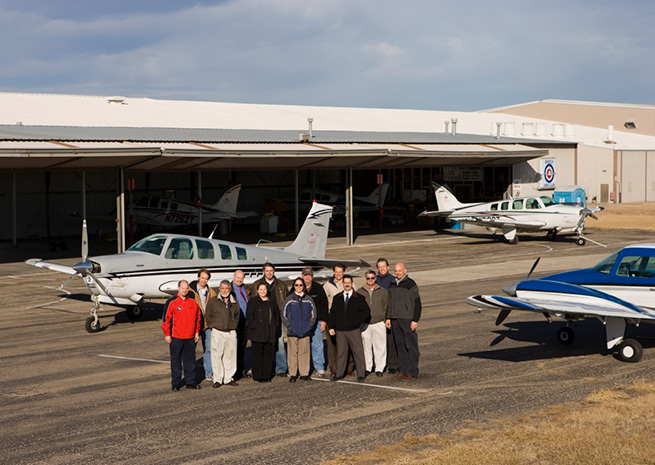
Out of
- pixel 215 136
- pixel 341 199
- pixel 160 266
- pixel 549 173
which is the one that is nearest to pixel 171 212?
pixel 215 136

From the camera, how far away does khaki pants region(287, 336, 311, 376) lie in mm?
13625

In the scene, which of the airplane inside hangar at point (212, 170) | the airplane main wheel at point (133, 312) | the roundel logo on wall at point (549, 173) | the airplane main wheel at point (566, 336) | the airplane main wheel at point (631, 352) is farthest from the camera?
the roundel logo on wall at point (549, 173)

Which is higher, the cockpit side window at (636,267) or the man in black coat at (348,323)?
the cockpit side window at (636,267)

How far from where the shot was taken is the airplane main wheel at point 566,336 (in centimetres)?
1636

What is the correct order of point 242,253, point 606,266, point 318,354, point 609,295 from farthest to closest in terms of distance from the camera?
1. point 242,253
2. point 606,266
3. point 609,295
4. point 318,354

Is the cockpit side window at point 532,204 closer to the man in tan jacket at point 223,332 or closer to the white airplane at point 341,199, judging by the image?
the white airplane at point 341,199

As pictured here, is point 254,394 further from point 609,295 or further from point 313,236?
point 313,236

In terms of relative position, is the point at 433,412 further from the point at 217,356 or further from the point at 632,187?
the point at 632,187

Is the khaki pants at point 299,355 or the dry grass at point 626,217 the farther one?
the dry grass at point 626,217

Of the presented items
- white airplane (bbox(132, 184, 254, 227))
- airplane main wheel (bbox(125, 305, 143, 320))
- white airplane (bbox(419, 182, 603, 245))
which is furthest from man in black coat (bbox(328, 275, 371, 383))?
white airplane (bbox(132, 184, 254, 227))

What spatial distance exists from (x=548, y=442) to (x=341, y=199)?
42406mm

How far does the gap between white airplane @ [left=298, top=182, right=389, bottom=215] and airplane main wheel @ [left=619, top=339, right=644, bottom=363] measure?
3525 centimetres

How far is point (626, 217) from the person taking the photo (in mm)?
55062

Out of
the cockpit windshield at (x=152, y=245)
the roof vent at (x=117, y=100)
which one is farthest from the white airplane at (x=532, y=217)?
the cockpit windshield at (x=152, y=245)
